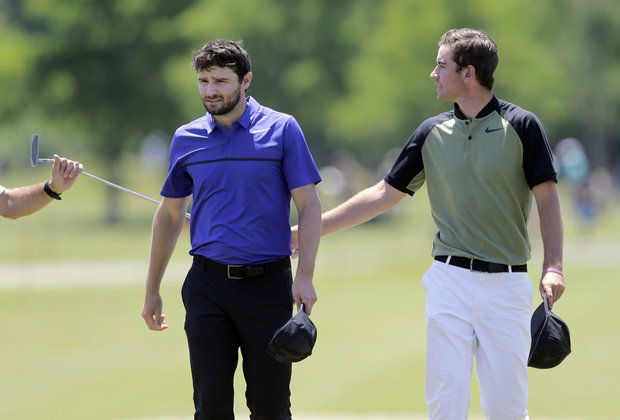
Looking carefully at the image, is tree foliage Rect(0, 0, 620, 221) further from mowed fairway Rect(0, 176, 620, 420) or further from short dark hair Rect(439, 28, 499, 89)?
short dark hair Rect(439, 28, 499, 89)

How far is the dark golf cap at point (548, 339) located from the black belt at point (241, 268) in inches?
47.4

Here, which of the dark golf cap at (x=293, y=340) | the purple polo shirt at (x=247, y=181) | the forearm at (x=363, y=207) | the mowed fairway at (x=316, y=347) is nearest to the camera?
the dark golf cap at (x=293, y=340)

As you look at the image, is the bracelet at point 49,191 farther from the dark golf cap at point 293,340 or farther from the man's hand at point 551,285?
the man's hand at point 551,285

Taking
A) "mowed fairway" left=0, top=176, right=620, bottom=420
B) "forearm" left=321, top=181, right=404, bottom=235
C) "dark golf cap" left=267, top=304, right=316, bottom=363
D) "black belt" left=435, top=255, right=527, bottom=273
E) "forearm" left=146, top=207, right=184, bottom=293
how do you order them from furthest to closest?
"mowed fairway" left=0, top=176, right=620, bottom=420 < "forearm" left=321, top=181, right=404, bottom=235 < "forearm" left=146, top=207, right=184, bottom=293 < "black belt" left=435, top=255, right=527, bottom=273 < "dark golf cap" left=267, top=304, right=316, bottom=363

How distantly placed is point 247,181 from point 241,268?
15.9 inches

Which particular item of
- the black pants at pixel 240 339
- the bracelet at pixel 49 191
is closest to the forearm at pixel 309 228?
the black pants at pixel 240 339

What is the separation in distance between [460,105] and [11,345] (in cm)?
1048

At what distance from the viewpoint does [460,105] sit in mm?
6441

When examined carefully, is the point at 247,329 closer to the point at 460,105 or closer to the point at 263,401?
the point at 263,401

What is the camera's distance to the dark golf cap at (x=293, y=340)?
20.4 feet

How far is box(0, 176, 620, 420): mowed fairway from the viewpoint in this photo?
1127cm

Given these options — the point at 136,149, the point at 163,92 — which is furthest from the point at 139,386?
the point at 136,149

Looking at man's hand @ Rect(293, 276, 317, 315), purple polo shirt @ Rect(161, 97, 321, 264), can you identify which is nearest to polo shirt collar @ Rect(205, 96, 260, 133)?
purple polo shirt @ Rect(161, 97, 321, 264)

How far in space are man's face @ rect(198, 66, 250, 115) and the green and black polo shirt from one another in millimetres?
957
